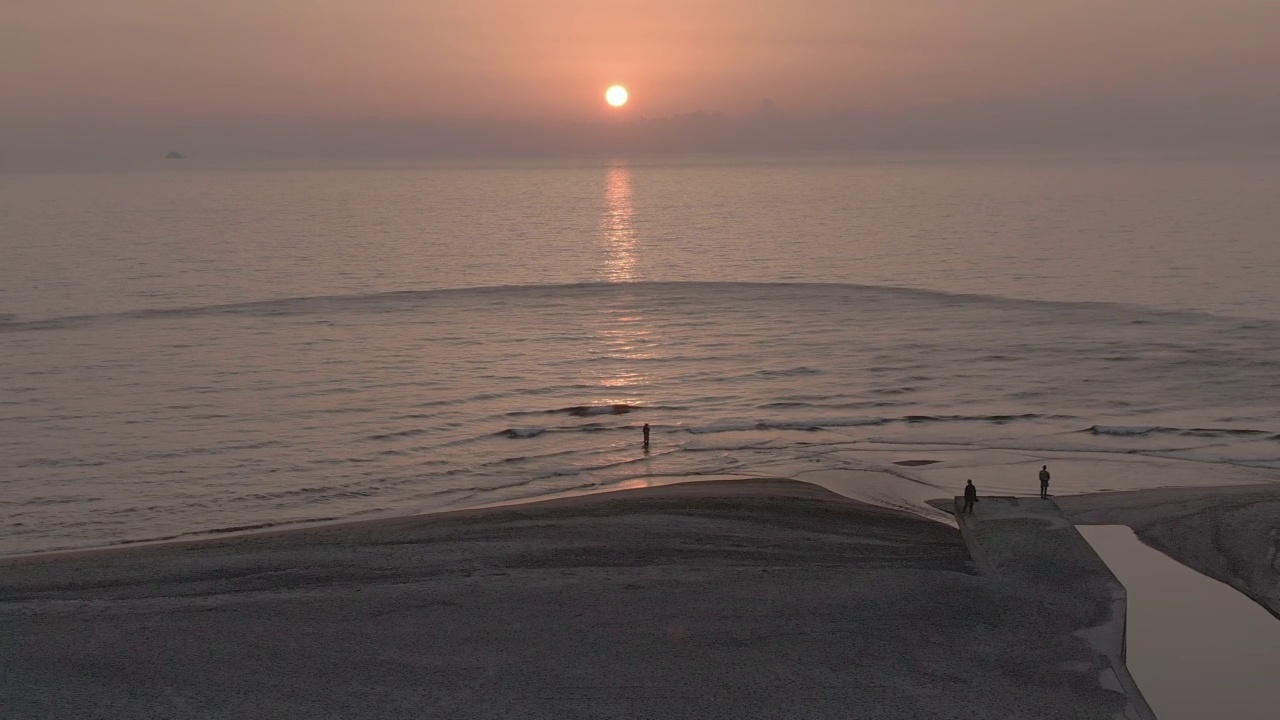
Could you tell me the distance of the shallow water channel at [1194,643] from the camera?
2075 cm

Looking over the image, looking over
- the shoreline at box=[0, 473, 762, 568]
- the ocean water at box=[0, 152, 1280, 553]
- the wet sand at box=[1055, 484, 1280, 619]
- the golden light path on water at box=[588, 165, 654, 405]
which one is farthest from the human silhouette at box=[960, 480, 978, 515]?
the golden light path on water at box=[588, 165, 654, 405]

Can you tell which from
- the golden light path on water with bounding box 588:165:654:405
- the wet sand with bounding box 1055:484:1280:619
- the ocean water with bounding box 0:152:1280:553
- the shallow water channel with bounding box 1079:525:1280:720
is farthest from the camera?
the golden light path on water with bounding box 588:165:654:405

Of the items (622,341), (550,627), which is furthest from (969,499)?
(622,341)

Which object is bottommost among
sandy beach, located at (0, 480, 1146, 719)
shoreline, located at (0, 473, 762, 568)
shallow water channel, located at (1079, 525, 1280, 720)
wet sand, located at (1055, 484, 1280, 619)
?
shoreline, located at (0, 473, 762, 568)

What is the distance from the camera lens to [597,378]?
55312mm

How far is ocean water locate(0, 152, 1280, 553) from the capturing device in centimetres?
3800

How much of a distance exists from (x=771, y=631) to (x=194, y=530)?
61.4 ft

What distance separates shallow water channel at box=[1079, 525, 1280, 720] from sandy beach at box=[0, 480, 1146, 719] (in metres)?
1.30

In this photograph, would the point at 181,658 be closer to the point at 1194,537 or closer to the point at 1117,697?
the point at 1117,697

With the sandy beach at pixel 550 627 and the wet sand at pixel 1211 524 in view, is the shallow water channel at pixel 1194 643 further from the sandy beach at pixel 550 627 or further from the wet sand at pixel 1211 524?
the sandy beach at pixel 550 627

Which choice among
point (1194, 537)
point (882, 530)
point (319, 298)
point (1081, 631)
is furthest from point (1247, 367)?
point (319, 298)

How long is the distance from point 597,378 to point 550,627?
32288 millimetres

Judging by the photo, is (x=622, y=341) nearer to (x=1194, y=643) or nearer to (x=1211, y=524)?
(x=1211, y=524)

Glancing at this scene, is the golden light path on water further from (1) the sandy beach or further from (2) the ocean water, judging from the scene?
(1) the sandy beach
